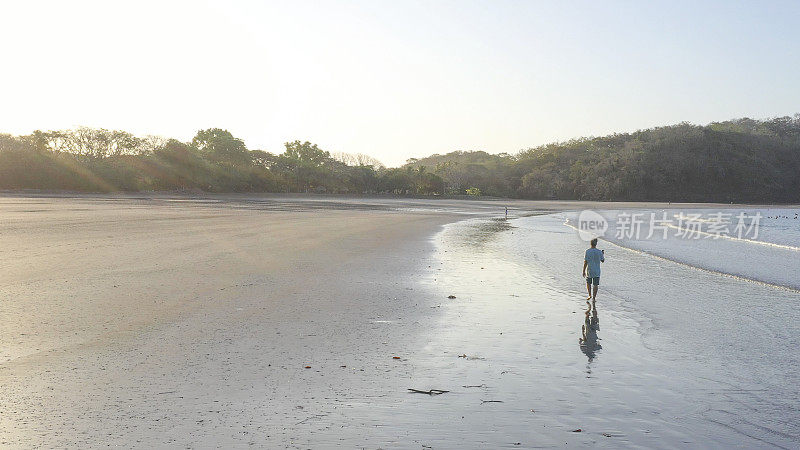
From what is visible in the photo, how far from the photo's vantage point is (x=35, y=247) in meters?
18.8

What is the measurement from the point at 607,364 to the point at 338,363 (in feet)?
12.0

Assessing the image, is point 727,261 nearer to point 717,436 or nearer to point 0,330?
point 717,436

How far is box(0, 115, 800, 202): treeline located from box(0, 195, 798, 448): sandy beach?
2711 inches

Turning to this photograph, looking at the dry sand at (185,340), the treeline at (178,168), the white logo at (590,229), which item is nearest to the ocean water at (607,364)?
the dry sand at (185,340)

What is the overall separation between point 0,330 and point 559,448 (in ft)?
27.2

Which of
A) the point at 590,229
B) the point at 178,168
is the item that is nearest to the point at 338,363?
the point at 590,229

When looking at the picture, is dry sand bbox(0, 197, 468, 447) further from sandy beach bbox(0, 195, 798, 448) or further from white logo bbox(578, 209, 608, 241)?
white logo bbox(578, 209, 608, 241)

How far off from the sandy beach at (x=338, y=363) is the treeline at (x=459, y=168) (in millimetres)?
68857

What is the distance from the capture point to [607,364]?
7.87 metres

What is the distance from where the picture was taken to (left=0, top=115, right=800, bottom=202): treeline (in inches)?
2995

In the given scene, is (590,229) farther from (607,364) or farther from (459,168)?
(459,168)

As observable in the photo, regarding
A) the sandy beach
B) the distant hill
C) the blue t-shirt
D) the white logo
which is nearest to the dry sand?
the sandy beach

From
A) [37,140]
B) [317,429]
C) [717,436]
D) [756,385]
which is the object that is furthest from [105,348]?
[37,140]

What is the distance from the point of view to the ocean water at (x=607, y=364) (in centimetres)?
548
